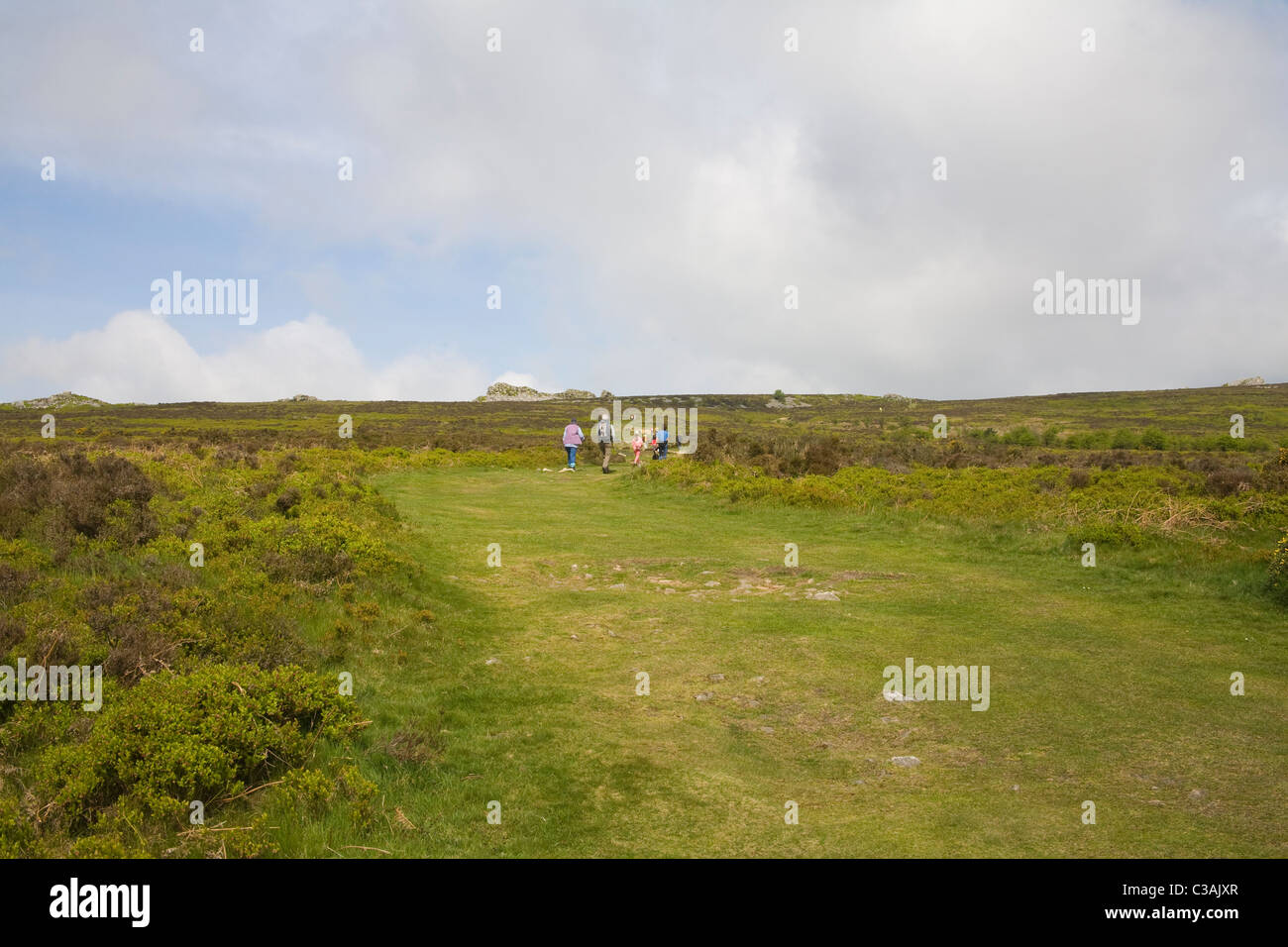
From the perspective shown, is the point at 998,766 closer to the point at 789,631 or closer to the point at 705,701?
the point at 705,701

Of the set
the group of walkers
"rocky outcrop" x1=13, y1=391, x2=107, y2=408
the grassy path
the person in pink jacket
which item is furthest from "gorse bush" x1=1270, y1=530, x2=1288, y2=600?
"rocky outcrop" x1=13, y1=391, x2=107, y2=408

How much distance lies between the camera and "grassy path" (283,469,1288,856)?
5.16m

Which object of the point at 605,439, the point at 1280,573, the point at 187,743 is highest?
the point at 605,439

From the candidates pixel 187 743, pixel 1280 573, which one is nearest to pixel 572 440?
pixel 1280 573

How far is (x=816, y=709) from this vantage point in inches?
288

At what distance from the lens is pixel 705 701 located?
7488 mm

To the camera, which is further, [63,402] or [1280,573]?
[63,402]

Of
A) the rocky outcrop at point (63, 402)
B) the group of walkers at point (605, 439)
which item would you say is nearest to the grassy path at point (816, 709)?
the group of walkers at point (605, 439)

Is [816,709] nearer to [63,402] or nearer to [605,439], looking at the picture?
[605,439]

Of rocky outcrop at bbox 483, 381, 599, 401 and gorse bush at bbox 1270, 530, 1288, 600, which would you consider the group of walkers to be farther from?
rocky outcrop at bbox 483, 381, 599, 401

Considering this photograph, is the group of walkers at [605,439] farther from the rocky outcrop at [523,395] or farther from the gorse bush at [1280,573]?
the rocky outcrop at [523,395]
